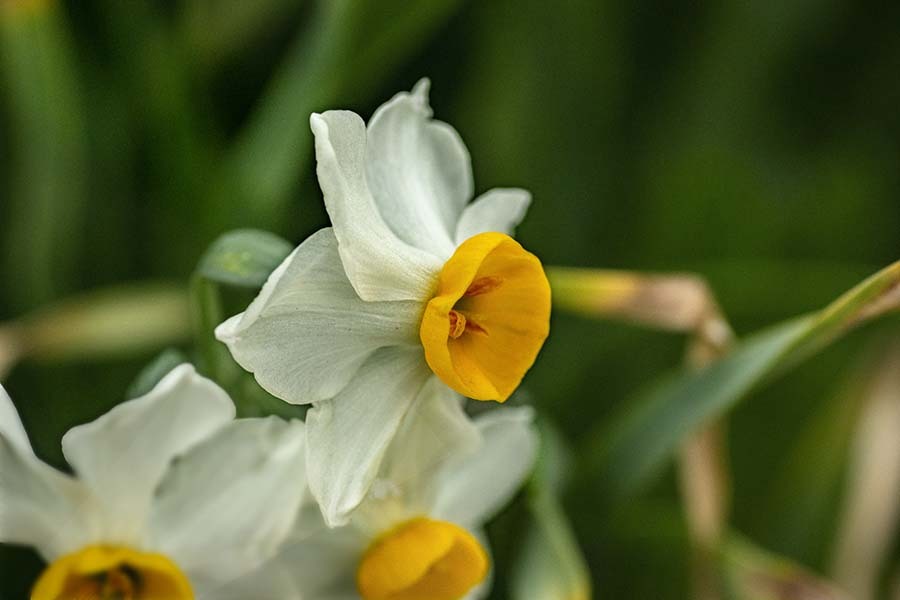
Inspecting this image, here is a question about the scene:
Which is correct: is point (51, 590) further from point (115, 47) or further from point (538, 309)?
point (115, 47)

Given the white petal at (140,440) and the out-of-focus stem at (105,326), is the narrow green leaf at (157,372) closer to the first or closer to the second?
the white petal at (140,440)

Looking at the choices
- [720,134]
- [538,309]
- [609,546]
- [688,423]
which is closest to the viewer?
[538,309]

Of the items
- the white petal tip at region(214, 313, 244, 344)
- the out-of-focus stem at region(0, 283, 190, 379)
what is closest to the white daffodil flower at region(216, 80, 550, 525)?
the white petal tip at region(214, 313, 244, 344)

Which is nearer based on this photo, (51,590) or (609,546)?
(51,590)

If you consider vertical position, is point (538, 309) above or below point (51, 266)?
above

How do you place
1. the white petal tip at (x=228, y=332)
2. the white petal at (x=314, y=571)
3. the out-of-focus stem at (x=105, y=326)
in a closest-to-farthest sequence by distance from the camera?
the white petal tip at (x=228, y=332) → the white petal at (x=314, y=571) → the out-of-focus stem at (x=105, y=326)

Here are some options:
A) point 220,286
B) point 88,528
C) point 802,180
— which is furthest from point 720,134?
point 88,528

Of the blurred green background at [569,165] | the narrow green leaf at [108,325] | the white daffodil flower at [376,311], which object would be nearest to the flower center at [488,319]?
the white daffodil flower at [376,311]

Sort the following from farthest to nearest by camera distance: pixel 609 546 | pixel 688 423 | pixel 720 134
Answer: pixel 720 134
pixel 609 546
pixel 688 423
